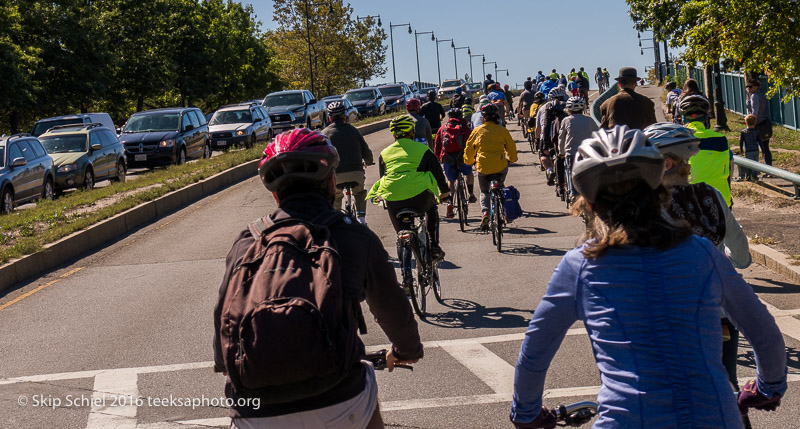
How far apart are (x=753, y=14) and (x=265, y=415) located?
12731 mm

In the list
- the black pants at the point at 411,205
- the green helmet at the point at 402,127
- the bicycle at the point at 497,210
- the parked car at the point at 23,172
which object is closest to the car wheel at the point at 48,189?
the parked car at the point at 23,172

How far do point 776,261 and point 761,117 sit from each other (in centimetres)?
953

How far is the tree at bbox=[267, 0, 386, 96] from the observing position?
8181cm

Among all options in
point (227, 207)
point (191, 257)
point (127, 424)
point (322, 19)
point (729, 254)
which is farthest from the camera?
point (322, 19)

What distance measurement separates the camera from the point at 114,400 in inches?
273

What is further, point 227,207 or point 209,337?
point 227,207

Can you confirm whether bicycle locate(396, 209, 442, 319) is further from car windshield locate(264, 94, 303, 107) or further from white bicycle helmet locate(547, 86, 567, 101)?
car windshield locate(264, 94, 303, 107)

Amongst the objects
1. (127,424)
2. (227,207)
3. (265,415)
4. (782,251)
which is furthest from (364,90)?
(265,415)

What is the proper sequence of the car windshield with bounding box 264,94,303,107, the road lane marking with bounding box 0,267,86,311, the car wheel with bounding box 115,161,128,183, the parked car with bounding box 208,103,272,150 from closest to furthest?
1. the road lane marking with bounding box 0,267,86,311
2. the car wheel with bounding box 115,161,128,183
3. the parked car with bounding box 208,103,272,150
4. the car windshield with bounding box 264,94,303,107

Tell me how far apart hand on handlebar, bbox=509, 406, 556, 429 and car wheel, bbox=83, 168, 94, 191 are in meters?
22.6

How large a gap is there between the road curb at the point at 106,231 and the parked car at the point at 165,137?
490 cm

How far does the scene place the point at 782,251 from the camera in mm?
10430

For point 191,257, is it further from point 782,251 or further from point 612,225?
point 612,225

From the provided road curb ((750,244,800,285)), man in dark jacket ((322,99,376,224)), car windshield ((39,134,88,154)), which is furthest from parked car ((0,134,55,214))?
road curb ((750,244,800,285))
